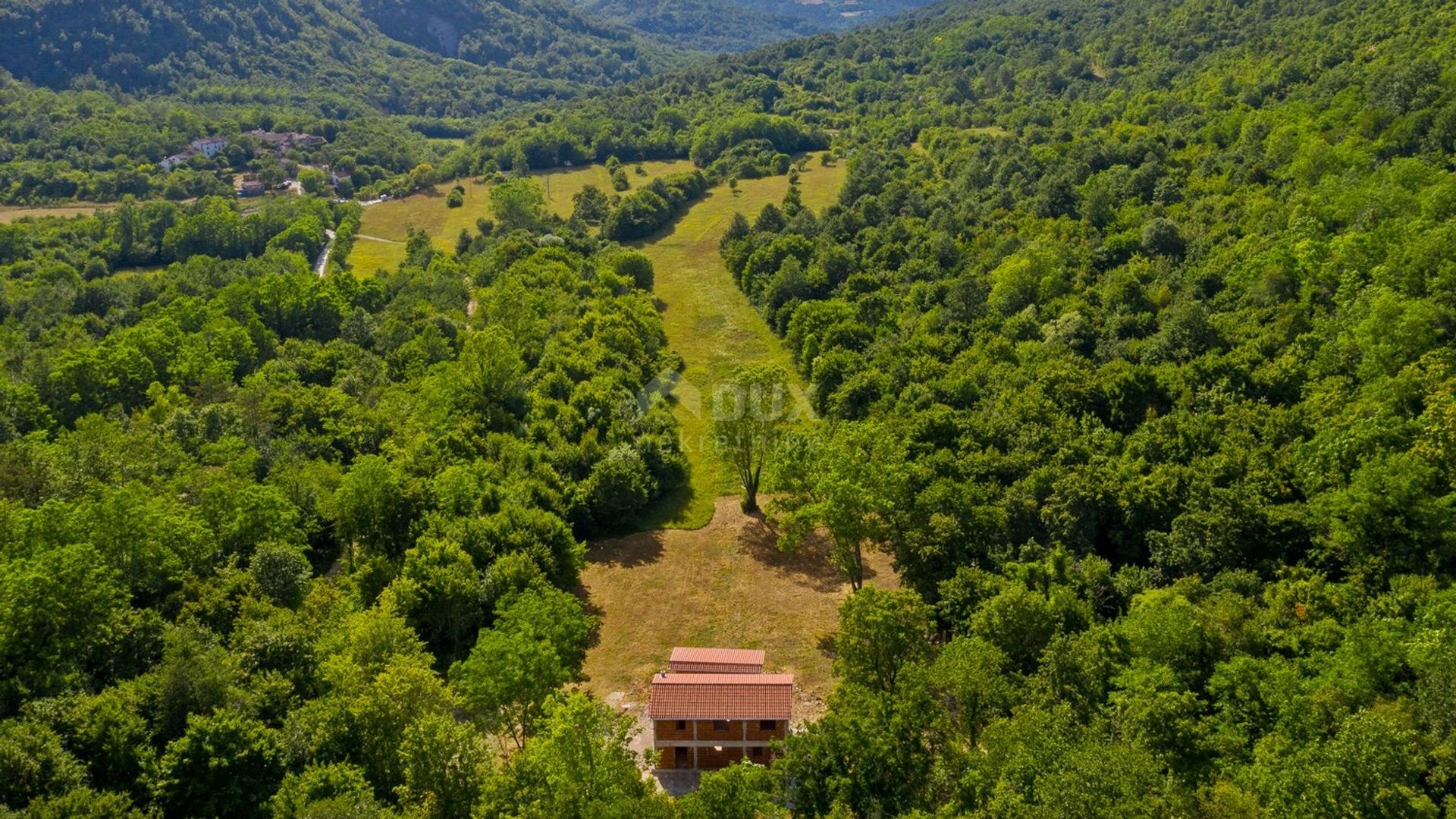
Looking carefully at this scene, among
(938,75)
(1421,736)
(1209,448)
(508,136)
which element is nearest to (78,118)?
(508,136)

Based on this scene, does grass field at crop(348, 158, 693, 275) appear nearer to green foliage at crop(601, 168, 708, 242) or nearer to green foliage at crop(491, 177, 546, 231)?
green foliage at crop(491, 177, 546, 231)

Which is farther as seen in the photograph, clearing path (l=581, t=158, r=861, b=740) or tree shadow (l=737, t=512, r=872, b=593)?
tree shadow (l=737, t=512, r=872, b=593)

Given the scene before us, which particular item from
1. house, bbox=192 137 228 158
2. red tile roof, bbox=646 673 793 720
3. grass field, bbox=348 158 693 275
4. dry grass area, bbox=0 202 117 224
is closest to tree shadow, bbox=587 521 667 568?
red tile roof, bbox=646 673 793 720

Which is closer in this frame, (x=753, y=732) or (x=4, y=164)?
(x=753, y=732)

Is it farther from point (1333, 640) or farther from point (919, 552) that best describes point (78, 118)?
point (1333, 640)

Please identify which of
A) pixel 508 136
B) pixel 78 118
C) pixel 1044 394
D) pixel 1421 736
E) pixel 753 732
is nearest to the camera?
pixel 1421 736

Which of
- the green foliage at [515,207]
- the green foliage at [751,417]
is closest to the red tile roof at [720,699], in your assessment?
the green foliage at [751,417]

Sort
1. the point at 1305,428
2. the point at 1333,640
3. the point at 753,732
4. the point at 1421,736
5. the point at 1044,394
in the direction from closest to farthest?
the point at 1421,736 < the point at 1333,640 < the point at 753,732 < the point at 1305,428 < the point at 1044,394
